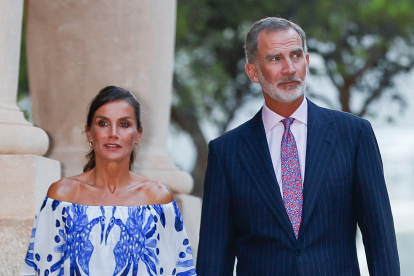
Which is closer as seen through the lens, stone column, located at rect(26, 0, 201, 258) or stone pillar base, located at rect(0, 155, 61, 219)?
stone pillar base, located at rect(0, 155, 61, 219)

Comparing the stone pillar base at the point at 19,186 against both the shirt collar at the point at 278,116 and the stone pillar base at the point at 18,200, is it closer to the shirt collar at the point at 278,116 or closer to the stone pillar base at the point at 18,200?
the stone pillar base at the point at 18,200

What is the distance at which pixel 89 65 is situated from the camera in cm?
670

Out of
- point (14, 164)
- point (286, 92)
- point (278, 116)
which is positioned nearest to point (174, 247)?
point (278, 116)

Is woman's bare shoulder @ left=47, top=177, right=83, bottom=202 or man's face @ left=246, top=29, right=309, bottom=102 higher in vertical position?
man's face @ left=246, top=29, right=309, bottom=102

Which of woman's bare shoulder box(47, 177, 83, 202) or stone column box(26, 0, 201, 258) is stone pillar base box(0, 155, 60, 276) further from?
stone column box(26, 0, 201, 258)

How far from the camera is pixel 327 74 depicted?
16.3 m

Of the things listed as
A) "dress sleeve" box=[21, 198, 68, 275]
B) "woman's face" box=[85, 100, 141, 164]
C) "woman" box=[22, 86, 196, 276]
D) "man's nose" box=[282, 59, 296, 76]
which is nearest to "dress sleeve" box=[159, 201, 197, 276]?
"woman" box=[22, 86, 196, 276]

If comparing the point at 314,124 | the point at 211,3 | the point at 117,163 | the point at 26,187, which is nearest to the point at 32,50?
the point at 26,187

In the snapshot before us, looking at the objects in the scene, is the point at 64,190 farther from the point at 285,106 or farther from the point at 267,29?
the point at 267,29

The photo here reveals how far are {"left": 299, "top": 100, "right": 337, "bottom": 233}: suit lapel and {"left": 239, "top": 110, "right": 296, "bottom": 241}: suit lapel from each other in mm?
117

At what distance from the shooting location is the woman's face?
3.58 metres

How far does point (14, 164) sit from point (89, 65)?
2174 millimetres

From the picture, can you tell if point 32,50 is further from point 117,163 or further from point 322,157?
point 322,157

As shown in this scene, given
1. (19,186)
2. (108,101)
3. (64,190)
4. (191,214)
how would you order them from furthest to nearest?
(191,214) < (19,186) < (108,101) < (64,190)
